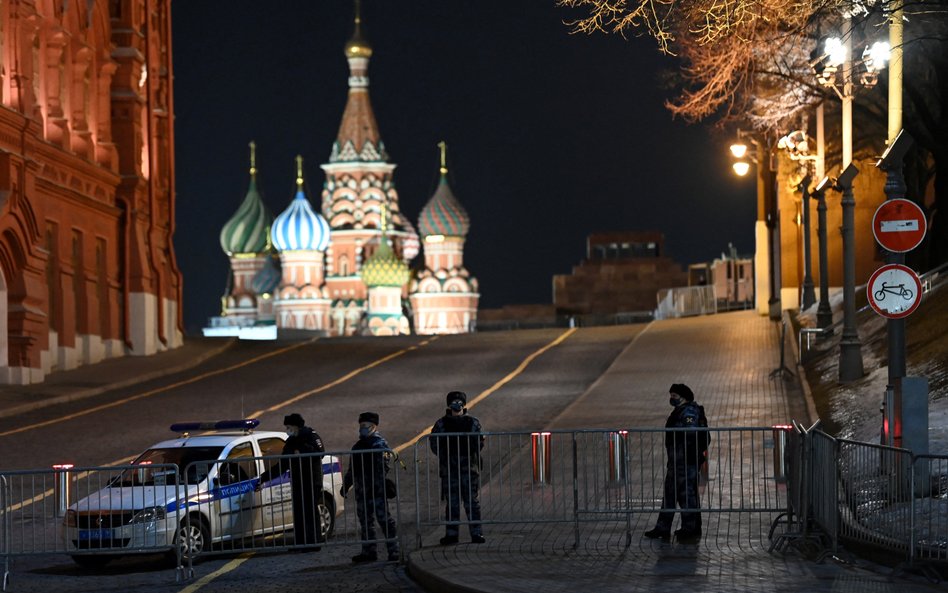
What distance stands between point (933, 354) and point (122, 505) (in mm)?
14031

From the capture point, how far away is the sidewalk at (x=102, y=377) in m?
38.2

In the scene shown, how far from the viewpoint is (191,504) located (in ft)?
55.0

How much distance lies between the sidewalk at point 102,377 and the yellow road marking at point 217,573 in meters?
19.7

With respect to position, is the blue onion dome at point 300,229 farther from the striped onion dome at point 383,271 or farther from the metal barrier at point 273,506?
the metal barrier at point 273,506

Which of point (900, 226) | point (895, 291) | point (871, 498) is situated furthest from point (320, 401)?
point (871, 498)

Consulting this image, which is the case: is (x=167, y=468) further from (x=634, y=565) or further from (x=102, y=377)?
(x=102, y=377)

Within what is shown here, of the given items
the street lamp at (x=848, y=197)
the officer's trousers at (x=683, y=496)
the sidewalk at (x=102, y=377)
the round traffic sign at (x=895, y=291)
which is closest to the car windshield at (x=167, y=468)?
the officer's trousers at (x=683, y=496)

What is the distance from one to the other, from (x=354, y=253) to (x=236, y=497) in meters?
150

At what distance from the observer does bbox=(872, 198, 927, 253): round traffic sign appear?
16.8 m

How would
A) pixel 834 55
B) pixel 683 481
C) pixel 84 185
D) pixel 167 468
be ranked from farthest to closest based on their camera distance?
pixel 84 185, pixel 834 55, pixel 167 468, pixel 683 481

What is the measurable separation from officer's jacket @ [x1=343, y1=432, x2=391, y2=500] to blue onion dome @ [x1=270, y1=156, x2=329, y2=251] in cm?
14717

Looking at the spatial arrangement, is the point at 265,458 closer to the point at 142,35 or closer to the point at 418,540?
the point at 418,540

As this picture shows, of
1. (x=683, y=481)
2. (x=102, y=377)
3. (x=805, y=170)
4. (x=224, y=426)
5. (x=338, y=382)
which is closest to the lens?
(x=683, y=481)

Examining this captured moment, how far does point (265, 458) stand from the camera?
1641 cm
